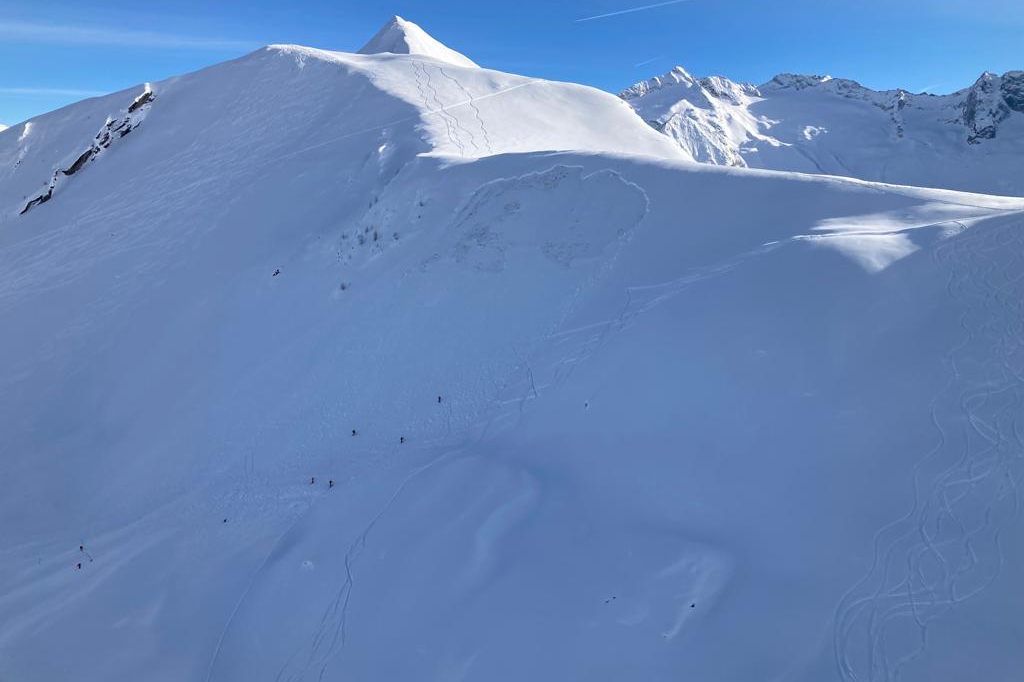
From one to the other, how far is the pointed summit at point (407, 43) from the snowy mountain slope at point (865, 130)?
97181 mm

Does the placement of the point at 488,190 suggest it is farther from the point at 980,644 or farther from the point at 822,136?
the point at 822,136

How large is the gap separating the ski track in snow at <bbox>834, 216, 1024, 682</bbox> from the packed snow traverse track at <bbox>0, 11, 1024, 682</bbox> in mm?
39

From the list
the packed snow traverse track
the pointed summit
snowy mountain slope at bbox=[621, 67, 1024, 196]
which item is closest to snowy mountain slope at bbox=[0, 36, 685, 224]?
the packed snow traverse track

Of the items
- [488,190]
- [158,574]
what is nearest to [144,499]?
[158,574]

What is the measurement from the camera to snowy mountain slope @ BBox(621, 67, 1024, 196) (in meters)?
133

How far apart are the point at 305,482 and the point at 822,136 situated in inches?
6908

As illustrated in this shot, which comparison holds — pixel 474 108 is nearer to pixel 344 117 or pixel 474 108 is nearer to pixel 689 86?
pixel 344 117

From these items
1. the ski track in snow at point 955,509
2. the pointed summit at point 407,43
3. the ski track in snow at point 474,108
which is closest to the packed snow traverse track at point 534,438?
the ski track in snow at point 955,509

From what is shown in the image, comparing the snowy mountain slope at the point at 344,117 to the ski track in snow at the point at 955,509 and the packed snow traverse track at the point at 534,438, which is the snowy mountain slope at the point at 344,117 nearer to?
the packed snow traverse track at the point at 534,438

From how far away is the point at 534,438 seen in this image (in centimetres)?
1112

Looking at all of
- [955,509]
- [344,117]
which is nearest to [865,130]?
[344,117]

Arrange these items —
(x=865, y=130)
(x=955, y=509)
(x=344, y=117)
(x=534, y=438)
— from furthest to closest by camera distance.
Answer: (x=865, y=130)
(x=344, y=117)
(x=534, y=438)
(x=955, y=509)

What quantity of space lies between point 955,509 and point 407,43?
43.1 meters

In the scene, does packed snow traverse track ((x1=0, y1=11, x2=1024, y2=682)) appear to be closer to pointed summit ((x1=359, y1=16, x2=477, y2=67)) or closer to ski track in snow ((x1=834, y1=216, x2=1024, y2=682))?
ski track in snow ((x1=834, y1=216, x2=1024, y2=682))
